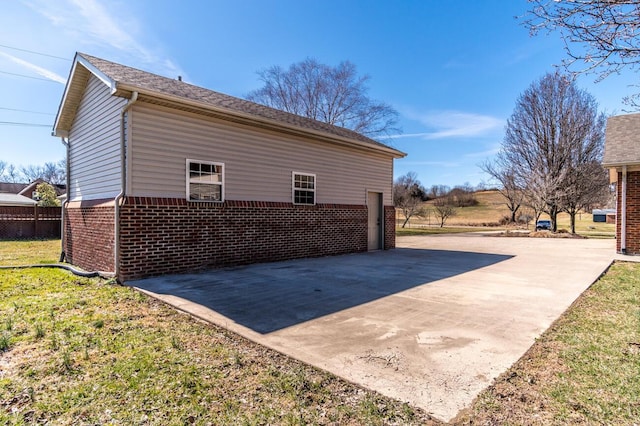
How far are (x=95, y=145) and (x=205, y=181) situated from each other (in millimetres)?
2936

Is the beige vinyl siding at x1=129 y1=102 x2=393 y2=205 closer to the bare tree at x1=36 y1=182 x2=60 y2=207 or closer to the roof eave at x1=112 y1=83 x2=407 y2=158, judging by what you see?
the roof eave at x1=112 y1=83 x2=407 y2=158

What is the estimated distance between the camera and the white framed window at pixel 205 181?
7766mm

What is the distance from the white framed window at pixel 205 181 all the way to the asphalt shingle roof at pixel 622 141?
1167 centimetres

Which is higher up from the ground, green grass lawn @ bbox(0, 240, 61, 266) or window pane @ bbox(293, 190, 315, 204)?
window pane @ bbox(293, 190, 315, 204)

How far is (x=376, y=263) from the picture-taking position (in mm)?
9445

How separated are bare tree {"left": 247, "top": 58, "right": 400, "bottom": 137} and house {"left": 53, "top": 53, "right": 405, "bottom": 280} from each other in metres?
16.9

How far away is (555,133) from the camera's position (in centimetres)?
2272

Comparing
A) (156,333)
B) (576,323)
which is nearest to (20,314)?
(156,333)

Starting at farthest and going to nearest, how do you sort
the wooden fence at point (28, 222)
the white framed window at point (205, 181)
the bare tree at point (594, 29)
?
1. the wooden fence at point (28, 222)
2. the white framed window at point (205, 181)
3. the bare tree at point (594, 29)

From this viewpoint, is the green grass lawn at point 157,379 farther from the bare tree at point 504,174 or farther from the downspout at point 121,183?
the bare tree at point 504,174

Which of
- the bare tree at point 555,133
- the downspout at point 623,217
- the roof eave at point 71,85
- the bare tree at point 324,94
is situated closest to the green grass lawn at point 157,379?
the roof eave at point 71,85

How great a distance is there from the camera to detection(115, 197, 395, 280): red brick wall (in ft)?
22.6

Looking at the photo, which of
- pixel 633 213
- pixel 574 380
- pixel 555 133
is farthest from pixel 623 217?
pixel 555 133

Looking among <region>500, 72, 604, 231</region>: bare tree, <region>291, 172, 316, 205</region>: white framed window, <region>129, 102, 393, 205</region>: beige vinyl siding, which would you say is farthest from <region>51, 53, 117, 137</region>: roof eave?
<region>500, 72, 604, 231</region>: bare tree
